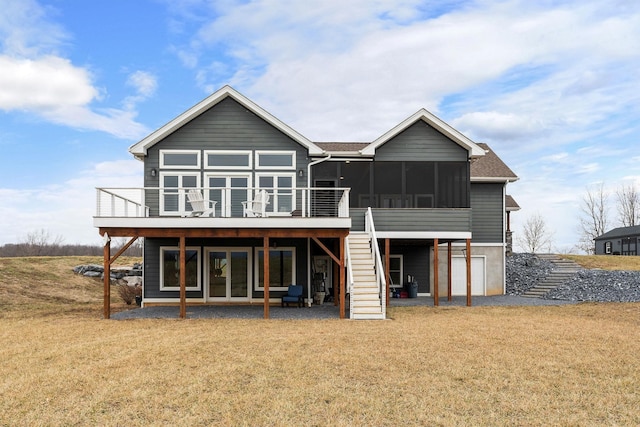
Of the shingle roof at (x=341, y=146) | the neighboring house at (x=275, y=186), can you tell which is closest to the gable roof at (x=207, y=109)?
the neighboring house at (x=275, y=186)

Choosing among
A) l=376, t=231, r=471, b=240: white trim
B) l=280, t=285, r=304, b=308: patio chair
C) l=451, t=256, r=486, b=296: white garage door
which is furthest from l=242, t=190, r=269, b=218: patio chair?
l=451, t=256, r=486, b=296: white garage door

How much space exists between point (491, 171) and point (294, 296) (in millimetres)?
10774

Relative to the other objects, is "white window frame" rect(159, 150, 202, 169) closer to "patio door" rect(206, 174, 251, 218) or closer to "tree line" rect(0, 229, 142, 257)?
"patio door" rect(206, 174, 251, 218)

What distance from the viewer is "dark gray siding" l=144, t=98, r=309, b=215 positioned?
17.7m

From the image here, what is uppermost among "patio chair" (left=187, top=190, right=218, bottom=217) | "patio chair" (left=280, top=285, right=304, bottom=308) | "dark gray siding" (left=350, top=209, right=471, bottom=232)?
"patio chair" (left=187, top=190, right=218, bottom=217)

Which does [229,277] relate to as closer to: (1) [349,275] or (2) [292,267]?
(2) [292,267]

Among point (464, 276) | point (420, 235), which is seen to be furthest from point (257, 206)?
point (464, 276)

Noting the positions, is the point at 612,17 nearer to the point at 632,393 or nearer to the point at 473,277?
the point at 473,277

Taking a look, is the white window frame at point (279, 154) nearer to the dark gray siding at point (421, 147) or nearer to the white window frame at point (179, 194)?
the white window frame at point (179, 194)

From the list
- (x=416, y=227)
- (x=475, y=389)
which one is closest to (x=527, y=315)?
(x=416, y=227)

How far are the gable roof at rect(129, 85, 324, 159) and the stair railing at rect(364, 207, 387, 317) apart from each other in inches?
116

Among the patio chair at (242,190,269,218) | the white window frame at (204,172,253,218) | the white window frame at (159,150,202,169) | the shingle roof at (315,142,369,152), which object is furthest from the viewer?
the shingle roof at (315,142,369,152)

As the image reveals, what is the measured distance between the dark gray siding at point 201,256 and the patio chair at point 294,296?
61cm

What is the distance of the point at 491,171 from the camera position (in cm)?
2197
